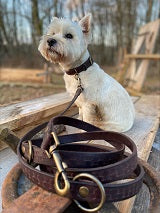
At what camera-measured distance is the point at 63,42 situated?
109cm

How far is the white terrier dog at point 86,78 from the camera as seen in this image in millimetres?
1104

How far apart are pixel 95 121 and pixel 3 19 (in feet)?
29.9

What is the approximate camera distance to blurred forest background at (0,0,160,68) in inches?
332

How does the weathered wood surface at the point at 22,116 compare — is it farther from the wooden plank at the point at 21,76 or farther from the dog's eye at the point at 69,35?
the wooden plank at the point at 21,76

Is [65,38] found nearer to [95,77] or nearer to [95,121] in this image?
[95,77]

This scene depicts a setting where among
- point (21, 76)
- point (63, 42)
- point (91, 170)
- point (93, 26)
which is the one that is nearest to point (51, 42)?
point (63, 42)

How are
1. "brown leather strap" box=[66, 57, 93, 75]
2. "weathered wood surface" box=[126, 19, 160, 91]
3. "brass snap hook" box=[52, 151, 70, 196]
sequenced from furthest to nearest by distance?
"weathered wood surface" box=[126, 19, 160, 91], "brown leather strap" box=[66, 57, 93, 75], "brass snap hook" box=[52, 151, 70, 196]

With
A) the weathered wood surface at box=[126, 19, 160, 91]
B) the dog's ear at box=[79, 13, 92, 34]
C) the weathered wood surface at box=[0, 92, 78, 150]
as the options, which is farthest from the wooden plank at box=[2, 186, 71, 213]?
the weathered wood surface at box=[126, 19, 160, 91]

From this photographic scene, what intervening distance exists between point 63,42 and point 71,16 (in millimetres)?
7894

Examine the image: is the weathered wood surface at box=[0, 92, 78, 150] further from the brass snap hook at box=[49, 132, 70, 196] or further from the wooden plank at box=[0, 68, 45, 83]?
the wooden plank at box=[0, 68, 45, 83]

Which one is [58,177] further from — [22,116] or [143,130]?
[143,130]

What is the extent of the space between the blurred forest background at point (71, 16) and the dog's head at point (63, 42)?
7.13m

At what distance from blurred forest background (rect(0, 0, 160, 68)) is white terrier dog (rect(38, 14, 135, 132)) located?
705cm

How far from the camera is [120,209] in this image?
26.2 inches
